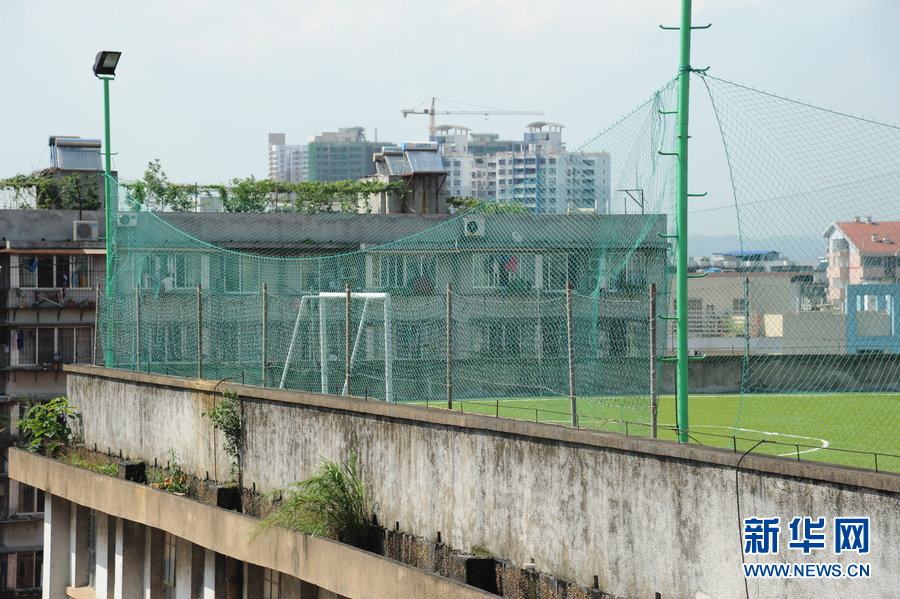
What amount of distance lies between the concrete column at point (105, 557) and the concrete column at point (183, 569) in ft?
6.78

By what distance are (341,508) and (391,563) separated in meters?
1.33

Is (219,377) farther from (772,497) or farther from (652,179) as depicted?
(772,497)

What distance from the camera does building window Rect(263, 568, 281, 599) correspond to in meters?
12.5

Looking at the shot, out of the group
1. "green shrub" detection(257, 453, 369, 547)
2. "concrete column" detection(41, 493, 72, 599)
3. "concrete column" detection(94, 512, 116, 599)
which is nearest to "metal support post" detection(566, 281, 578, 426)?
"green shrub" detection(257, 453, 369, 547)

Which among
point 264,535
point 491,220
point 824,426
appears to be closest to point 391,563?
point 264,535

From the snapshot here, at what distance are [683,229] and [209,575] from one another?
7.20 meters

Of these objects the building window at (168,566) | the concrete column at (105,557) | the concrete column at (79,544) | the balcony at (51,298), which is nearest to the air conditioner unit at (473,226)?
the building window at (168,566)

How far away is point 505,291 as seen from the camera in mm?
Answer: 12727

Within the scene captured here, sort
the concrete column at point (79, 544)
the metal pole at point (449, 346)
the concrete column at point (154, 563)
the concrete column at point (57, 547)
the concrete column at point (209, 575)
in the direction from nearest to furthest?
1. the metal pole at point (449, 346)
2. the concrete column at point (209, 575)
3. the concrete column at point (154, 563)
4. the concrete column at point (79, 544)
5. the concrete column at point (57, 547)

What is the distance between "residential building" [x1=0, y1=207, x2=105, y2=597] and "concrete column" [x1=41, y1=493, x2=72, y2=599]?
62.5ft

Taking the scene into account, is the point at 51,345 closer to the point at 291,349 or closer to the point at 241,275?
the point at 241,275

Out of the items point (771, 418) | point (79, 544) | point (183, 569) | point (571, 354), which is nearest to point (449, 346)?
point (571, 354)

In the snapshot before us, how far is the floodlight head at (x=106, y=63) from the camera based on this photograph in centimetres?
2153

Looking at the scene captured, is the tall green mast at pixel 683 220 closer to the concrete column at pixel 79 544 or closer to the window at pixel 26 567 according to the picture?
the concrete column at pixel 79 544
